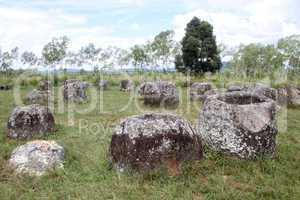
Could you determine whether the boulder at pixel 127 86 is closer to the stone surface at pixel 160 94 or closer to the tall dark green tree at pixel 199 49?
the stone surface at pixel 160 94

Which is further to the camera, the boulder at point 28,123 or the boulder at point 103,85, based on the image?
the boulder at point 103,85

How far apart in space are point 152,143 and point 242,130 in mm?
2064

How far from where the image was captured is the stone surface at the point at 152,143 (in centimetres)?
738

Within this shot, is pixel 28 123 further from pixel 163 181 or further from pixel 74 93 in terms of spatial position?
pixel 74 93

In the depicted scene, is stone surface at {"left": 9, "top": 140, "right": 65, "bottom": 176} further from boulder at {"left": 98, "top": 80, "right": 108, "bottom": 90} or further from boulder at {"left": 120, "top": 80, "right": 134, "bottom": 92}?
boulder at {"left": 98, "top": 80, "right": 108, "bottom": 90}

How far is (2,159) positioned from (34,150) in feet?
3.12

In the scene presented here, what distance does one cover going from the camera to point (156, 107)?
17234 millimetres

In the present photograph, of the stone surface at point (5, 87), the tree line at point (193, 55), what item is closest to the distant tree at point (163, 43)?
the tree line at point (193, 55)

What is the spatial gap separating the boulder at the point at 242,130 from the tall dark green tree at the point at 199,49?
35508 mm

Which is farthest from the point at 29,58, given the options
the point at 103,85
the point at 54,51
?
the point at 103,85

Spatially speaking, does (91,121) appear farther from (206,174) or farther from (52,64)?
(52,64)

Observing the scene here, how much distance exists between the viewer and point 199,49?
144 ft

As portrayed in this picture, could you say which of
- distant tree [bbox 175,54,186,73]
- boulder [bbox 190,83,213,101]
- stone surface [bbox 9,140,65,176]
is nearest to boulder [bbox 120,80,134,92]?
boulder [bbox 190,83,213,101]

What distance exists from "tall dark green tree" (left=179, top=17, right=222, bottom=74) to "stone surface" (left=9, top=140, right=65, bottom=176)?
36.8 m
